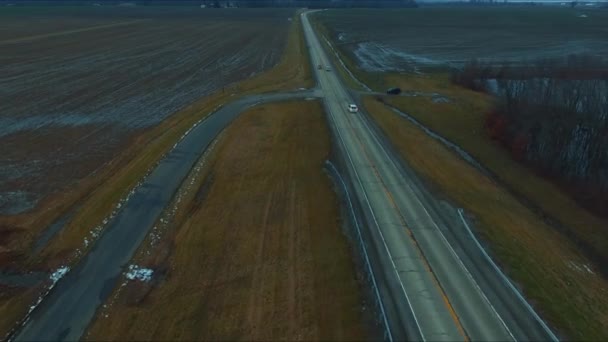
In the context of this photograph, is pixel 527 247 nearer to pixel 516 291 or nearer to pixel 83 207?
pixel 516 291

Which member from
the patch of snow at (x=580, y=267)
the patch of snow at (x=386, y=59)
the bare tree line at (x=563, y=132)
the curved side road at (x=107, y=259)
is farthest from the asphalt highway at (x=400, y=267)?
the patch of snow at (x=386, y=59)

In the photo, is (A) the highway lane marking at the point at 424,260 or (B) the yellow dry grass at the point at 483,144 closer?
(A) the highway lane marking at the point at 424,260

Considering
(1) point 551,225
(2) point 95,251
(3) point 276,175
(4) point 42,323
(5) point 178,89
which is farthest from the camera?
(5) point 178,89

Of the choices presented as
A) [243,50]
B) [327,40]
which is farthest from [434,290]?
[327,40]

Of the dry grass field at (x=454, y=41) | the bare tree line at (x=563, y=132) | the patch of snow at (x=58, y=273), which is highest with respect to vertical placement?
the dry grass field at (x=454, y=41)

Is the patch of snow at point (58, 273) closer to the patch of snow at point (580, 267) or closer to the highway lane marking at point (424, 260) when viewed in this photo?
the highway lane marking at point (424, 260)

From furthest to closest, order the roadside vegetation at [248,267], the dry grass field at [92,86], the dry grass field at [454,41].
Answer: the dry grass field at [454,41], the dry grass field at [92,86], the roadside vegetation at [248,267]

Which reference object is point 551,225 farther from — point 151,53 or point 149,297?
point 151,53

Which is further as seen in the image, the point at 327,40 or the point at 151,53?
the point at 327,40
